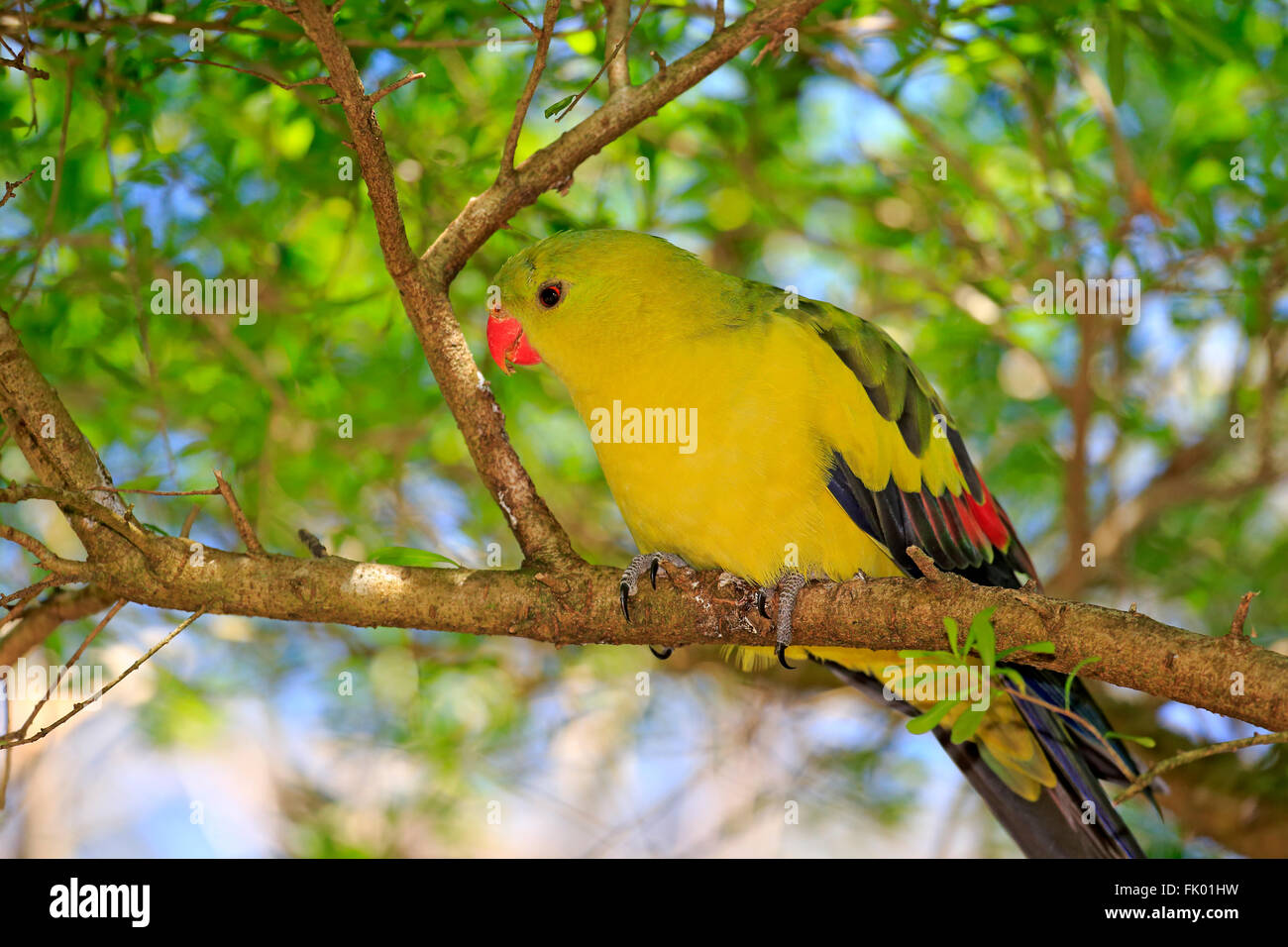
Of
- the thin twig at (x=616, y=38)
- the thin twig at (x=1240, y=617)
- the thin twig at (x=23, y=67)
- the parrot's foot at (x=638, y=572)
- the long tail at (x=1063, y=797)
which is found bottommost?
the long tail at (x=1063, y=797)

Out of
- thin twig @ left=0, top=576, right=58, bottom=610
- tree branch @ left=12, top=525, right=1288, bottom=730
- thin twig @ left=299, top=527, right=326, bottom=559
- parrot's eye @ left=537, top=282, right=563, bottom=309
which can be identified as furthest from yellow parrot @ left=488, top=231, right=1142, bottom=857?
thin twig @ left=0, top=576, right=58, bottom=610

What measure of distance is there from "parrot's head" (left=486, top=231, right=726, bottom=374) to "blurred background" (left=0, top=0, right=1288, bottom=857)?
30cm

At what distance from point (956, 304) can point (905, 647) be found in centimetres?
265

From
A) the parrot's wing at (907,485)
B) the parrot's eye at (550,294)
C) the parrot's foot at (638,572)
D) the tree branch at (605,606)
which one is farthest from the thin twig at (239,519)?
the parrot's wing at (907,485)

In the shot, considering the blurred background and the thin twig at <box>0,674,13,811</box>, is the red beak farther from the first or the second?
the thin twig at <box>0,674,13,811</box>

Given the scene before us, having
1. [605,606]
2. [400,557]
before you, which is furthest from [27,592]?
[605,606]

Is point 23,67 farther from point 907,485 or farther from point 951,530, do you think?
point 951,530

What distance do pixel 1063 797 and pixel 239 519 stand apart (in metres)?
2.99

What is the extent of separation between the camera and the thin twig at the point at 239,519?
255 centimetres

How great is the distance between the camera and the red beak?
3.84m

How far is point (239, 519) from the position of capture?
106 inches

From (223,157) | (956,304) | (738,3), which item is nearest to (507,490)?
(223,157)

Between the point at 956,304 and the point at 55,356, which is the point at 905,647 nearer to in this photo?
the point at 956,304

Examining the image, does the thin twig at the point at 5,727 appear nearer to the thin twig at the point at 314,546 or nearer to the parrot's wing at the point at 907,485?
the thin twig at the point at 314,546
